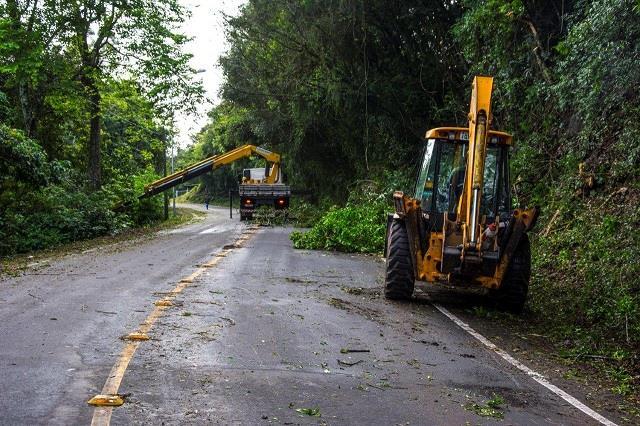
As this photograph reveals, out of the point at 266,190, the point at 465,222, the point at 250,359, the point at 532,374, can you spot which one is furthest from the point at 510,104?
the point at 266,190

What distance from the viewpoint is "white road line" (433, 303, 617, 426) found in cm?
551

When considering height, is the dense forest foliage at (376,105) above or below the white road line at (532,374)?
above

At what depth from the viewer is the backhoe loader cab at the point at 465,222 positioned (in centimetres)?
935

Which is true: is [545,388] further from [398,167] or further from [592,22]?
[398,167]

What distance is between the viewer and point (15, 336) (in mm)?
6926

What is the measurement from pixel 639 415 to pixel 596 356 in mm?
1953

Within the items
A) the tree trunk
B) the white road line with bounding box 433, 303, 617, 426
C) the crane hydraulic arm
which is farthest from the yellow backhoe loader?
the white road line with bounding box 433, 303, 617, 426

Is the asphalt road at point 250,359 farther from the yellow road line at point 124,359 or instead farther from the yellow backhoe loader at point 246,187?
the yellow backhoe loader at point 246,187

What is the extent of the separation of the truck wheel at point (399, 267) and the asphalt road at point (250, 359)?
0.25m

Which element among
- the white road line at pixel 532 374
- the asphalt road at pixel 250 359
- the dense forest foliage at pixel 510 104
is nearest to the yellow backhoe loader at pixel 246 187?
the dense forest foliage at pixel 510 104

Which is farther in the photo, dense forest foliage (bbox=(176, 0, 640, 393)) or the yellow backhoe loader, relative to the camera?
the yellow backhoe loader

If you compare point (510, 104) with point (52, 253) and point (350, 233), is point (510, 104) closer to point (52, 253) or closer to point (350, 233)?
point (350, 233)

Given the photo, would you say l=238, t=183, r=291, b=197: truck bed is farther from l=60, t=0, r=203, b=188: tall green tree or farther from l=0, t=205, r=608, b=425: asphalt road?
l=0, t=205, r=608, b=425: asphalt road

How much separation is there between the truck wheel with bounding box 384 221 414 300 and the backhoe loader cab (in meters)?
0.02
